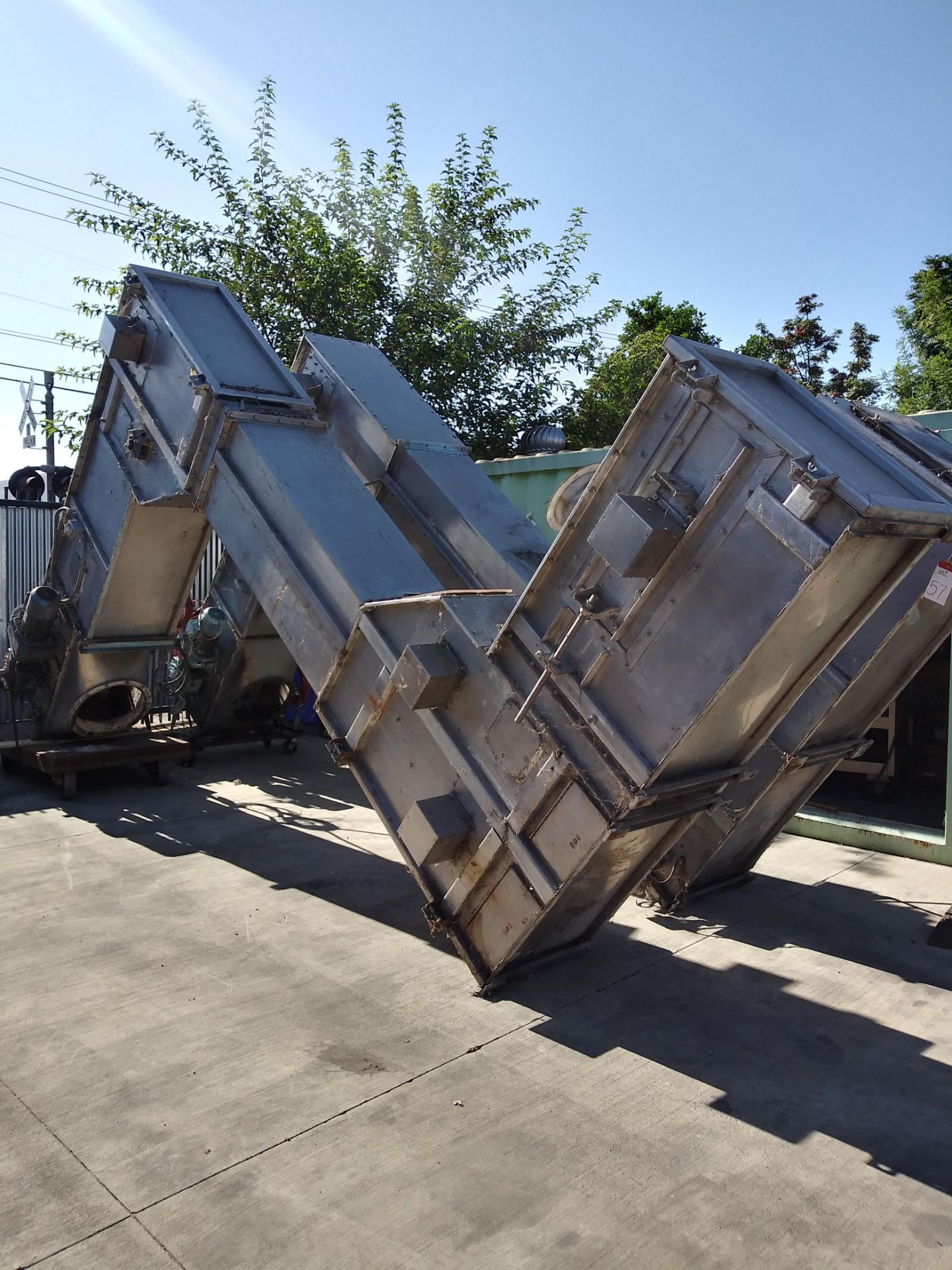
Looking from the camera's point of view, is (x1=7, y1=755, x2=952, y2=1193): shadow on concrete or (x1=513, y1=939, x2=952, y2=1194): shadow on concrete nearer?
(x1=513, y1=939, x2=952, y2=1194): shadow on concrete

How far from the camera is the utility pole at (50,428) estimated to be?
12.7 m

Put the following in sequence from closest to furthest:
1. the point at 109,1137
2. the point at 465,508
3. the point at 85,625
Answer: the point at 109,1137, the point at 465,508, the point at 85,625

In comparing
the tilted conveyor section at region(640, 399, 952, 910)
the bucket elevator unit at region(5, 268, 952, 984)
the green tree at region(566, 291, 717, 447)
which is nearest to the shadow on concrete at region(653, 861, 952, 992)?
the tilted conveyor section at region(640, 399, 952, 910)

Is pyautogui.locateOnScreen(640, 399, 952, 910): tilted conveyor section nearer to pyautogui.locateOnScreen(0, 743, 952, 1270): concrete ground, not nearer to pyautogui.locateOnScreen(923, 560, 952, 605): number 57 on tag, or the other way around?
pyautogui.locateOnScreen(923, 560, 952, 605): number 57 on tag

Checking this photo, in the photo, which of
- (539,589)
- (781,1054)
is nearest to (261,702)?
(539,589)

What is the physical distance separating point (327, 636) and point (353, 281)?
31.8ft

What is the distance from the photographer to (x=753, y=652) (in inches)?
149

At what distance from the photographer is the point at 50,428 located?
1411 cm

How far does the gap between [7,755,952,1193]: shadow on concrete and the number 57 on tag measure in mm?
1993

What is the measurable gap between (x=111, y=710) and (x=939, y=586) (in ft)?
22.7

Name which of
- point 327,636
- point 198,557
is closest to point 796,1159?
point 327,636

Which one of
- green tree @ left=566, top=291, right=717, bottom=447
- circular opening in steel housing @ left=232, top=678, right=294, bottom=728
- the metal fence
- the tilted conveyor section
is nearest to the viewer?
the tilted conveyor section

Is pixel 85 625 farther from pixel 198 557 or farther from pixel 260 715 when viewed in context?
pixel 260 715

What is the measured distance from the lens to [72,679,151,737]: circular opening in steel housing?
8633 mm
